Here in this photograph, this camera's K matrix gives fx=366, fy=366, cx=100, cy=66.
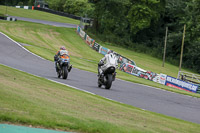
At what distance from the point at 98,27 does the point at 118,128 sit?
5376 cm

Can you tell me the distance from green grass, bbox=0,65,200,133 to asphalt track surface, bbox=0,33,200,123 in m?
2.87

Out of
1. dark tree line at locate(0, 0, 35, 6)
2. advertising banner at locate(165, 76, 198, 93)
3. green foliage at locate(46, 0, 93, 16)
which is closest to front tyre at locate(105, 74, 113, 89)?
advertising banner at locate(165, 76, 198, 93)

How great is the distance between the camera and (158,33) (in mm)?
74562

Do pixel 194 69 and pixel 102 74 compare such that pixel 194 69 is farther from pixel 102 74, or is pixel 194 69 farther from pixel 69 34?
pixel 102 74

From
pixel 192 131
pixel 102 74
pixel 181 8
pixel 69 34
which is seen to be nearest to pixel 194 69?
pixel 181 8

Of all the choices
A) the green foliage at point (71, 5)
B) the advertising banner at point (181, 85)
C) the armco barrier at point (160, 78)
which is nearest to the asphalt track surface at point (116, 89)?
the advertising banner at point (181, 85)

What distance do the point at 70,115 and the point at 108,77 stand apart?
8519mm

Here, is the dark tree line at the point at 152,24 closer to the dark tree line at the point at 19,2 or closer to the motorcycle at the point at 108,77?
the motorcycle at the point at 108,77

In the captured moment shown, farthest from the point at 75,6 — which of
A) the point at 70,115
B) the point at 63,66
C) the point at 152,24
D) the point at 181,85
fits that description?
the point at 70,115

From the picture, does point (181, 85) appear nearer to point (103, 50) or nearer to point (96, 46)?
point (103, 50)

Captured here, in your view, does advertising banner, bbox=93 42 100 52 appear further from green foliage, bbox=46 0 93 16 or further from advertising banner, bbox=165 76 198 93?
green foliage, bbox=46 0 93 16

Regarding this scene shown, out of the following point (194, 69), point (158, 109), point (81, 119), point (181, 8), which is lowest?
point (194, 69)

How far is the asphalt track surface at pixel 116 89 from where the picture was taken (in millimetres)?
14363

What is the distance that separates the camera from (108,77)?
17156 millimetres
